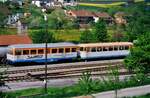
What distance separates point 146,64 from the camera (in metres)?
28.8

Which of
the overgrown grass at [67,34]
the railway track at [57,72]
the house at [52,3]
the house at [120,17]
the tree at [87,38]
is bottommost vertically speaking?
the house at [52,3]

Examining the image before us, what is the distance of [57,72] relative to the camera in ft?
105

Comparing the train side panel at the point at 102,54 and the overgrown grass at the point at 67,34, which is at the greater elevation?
the train side panel at the point at 102,54

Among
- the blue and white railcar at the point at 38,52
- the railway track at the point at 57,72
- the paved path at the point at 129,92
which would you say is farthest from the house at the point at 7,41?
the paved path at the point at 129,92

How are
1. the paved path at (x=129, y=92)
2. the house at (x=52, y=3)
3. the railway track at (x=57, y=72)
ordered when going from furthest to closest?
the house at (x=52, y=3) < the railway track at (x=57, y=72) < the paved path at (x=129, y=92)

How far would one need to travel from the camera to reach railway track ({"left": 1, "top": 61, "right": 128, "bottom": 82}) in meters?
29.8

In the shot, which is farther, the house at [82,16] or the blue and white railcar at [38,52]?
the house at [82,16]

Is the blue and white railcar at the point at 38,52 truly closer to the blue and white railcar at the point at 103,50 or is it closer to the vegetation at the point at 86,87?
the blue and white railcar at the point at 103,50

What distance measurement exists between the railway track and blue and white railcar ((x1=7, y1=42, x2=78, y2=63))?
6.06ft

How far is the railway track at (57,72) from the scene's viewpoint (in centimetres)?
2984

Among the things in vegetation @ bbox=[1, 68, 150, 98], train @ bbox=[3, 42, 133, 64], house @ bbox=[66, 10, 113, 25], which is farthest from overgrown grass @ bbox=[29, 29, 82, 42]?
vegetation @ bbox=[1, 68, 150, 98]

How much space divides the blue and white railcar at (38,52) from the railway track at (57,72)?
6.06ft

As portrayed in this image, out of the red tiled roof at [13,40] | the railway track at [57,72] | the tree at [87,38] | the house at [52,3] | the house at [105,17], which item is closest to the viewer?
the railway track at [57,72]

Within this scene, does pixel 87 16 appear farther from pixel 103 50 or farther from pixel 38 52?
pixel 38 52
